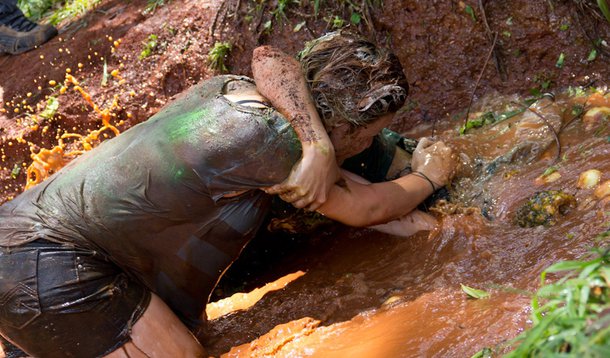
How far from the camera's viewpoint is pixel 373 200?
124 inches

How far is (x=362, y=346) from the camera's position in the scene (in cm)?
279

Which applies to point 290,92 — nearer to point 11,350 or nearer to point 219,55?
point 11,350

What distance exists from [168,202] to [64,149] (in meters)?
3.19

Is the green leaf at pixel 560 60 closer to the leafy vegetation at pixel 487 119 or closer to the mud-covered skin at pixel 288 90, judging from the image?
the leafy vegetation at pixel 487 119

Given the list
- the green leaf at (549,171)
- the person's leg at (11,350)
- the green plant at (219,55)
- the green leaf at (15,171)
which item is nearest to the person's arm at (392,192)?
the green leaf at (549,171)

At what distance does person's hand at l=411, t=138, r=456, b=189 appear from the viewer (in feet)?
11.6

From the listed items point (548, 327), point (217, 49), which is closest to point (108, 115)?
point (217, 49)

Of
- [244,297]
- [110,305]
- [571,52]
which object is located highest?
[110,305]

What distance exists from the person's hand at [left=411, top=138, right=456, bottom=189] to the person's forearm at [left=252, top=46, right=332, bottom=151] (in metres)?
0.90

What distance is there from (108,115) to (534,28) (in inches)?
127

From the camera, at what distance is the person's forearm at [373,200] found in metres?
2.99

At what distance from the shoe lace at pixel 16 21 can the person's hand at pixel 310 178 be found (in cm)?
458

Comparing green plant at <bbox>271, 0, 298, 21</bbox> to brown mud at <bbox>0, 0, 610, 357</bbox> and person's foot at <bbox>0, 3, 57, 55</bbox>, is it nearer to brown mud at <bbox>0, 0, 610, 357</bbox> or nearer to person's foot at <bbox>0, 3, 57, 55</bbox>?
brown mud at <bbox>0, 0, 610, 357</bbox>

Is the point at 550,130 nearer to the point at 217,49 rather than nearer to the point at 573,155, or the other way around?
the point at 573,155
